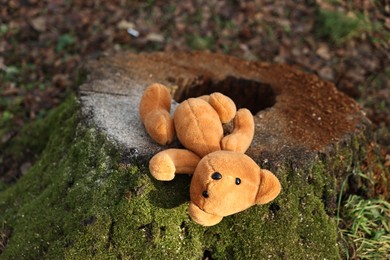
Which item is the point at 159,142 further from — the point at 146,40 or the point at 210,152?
the point at 146,40

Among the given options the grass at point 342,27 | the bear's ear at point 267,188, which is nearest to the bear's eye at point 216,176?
the bear's ear at point 267,188

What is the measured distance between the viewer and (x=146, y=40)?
584 cm

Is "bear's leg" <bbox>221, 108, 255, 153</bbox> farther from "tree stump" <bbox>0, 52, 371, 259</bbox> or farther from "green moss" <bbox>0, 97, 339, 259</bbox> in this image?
"green moss" <bbox>0, 97, 339, 259</bbox>

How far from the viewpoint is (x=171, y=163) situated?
87.9 inches

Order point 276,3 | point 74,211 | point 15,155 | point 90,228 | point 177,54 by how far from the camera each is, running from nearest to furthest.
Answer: point 90,228
point 74,211
point 177,54
point 15,155
point 276,3

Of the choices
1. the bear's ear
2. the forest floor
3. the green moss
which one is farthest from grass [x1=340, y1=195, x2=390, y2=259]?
the forest floor

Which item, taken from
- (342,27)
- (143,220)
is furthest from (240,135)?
(342,27)

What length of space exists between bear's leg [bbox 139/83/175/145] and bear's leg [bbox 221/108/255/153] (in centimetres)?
35

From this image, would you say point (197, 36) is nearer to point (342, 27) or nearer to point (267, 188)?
point (342, 27)

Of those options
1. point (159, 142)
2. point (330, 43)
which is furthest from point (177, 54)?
point (330, 43)

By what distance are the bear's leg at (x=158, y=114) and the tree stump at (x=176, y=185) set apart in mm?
95

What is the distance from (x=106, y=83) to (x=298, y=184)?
1.55 metres

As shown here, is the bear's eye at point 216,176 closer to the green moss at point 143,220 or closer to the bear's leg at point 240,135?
the bear's leg at point 240,135

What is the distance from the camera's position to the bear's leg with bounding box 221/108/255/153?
2359 mm
